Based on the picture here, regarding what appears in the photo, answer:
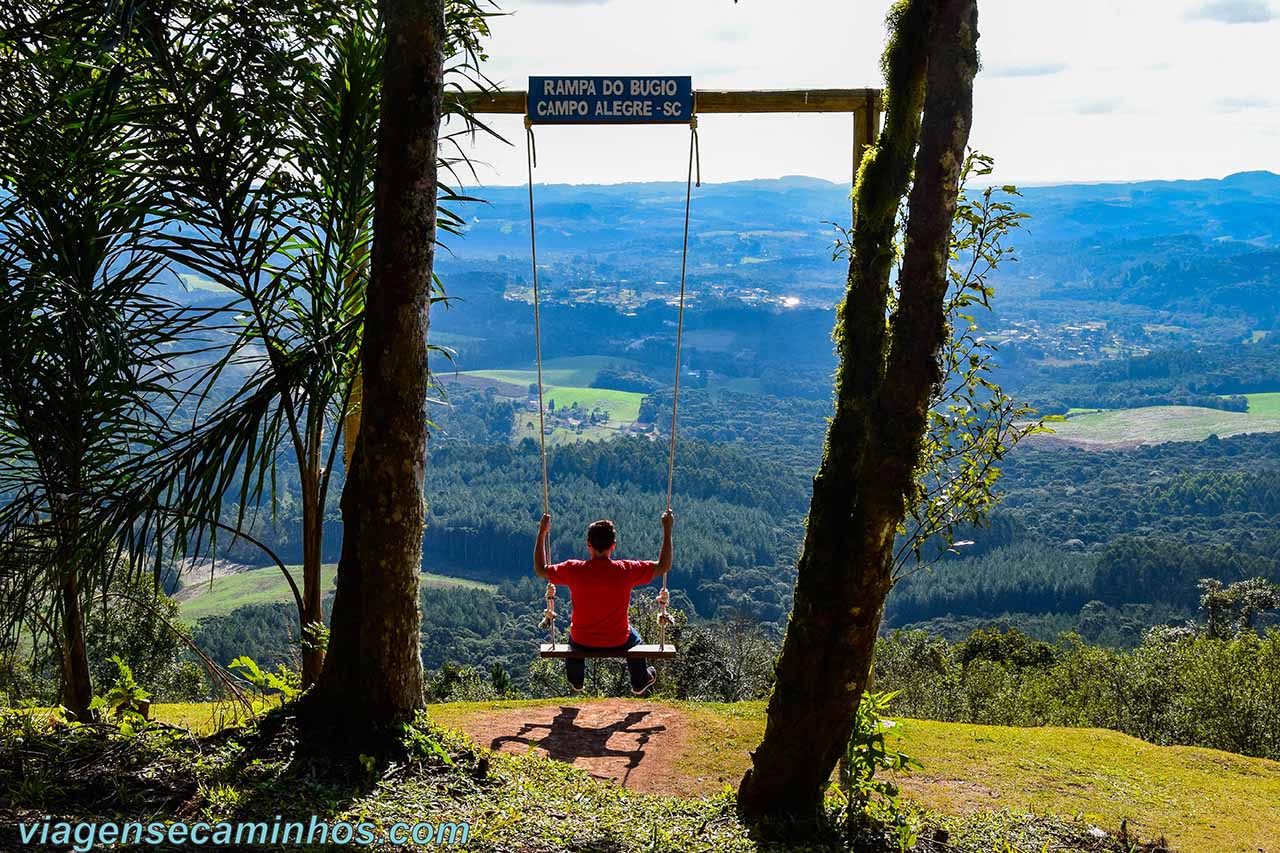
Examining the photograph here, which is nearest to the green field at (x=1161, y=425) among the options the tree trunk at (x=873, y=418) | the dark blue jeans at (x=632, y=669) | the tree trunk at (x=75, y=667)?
the dark blue jeans at (x=632, y=669)

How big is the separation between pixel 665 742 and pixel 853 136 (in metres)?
3.78

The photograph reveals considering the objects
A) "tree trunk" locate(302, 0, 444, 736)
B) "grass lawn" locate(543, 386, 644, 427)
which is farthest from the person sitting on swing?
"grass lawn" locate(543, 386, 644, 427)

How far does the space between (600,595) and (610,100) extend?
9.58 ft

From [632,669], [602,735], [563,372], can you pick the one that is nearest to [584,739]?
[602,735]

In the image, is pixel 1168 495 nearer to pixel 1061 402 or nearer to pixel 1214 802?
pixel 1061 402

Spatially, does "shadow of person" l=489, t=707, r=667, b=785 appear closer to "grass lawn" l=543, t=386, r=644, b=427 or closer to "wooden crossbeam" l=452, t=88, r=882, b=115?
"wooden crossbeam" l=452, t=88, r=882, b=115

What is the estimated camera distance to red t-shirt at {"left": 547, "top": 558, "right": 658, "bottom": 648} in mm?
6383

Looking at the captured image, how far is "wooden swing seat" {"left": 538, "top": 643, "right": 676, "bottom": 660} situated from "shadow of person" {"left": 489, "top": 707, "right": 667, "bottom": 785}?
53 centimetres

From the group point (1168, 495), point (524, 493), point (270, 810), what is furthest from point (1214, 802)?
point (1168, 495)

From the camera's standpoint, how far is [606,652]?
646cm

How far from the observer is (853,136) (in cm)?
594

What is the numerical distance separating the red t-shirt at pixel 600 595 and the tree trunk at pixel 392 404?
71.7 inches

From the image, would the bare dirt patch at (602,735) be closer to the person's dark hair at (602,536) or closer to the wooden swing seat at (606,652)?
the wooden swing seat at (606,652)

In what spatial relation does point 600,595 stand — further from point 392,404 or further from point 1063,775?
point 1063,775
